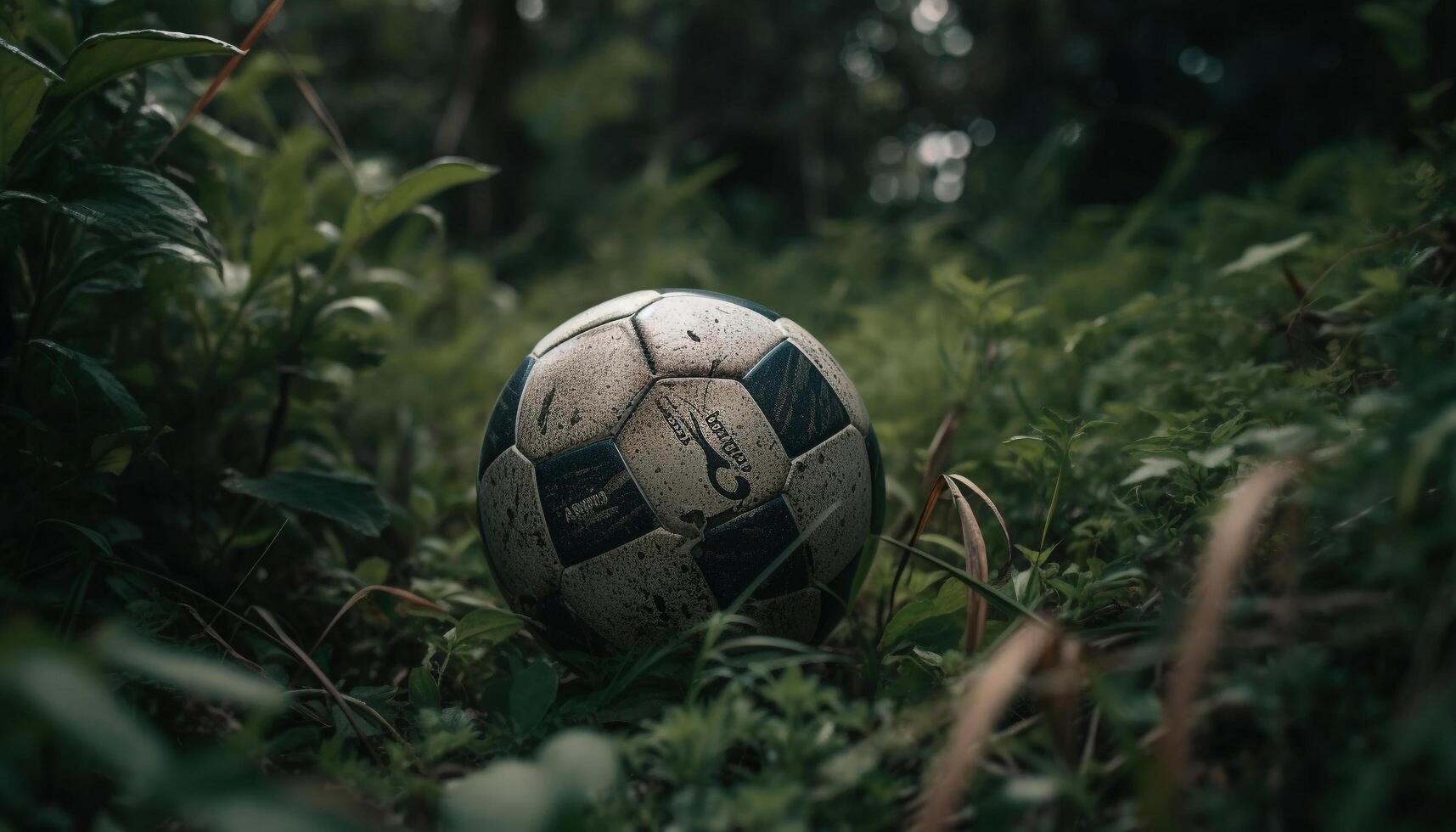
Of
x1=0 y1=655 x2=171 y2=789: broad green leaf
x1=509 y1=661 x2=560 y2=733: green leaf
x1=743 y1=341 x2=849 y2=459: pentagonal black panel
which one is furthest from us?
x1=743 y1=341 x2=849 y2=459: pentagonal black panel

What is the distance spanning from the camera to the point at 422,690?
1851 mm

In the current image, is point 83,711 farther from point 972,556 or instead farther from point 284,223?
point 284,223

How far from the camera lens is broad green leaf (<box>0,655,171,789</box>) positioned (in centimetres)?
88

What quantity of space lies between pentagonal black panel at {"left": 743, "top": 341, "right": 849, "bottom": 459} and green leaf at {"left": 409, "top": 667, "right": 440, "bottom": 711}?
2.90ft

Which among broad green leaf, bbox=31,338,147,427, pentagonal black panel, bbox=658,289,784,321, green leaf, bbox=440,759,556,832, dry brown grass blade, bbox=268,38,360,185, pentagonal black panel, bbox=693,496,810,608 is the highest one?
dry brown grass blade, bbox=268,38,360,185

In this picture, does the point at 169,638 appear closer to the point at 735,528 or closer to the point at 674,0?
the point at 735,528

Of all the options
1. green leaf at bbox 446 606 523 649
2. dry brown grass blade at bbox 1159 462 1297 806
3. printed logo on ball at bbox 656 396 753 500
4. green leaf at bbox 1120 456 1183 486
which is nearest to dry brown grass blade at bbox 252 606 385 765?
green leaf at bbox 446 606 523 649

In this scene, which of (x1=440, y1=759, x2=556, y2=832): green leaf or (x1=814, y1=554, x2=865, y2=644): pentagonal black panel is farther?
(x1=814, y1=554, x2=865, y2=644): pentagonal black panel

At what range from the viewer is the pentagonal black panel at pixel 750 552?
74.9 inches

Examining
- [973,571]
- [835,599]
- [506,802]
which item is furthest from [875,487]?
[506,802]

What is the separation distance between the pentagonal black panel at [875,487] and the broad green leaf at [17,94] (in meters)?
1.82

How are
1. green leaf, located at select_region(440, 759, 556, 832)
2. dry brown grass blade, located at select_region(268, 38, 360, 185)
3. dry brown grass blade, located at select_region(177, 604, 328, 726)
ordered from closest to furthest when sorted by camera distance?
green leaf, located at select_region(440, 759, 556, 832) → dry brown grass blade, located at select_region(177, 604, 328, 726) → dry brown grass blade, located at select_region(268, 38, 360, 185)

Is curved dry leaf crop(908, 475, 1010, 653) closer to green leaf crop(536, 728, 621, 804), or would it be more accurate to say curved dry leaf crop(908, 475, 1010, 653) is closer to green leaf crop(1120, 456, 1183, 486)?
→ green leaf crop(1120, 456, 1183, 486)

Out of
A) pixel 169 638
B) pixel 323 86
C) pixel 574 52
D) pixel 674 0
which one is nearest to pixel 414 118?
pixel 323 86
